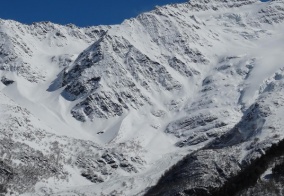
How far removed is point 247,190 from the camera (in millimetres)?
197875

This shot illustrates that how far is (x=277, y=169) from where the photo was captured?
196 metres

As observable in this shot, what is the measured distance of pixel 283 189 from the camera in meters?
188

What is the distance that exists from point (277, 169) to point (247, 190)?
9.38 m

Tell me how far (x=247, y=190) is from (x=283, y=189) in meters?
12.5

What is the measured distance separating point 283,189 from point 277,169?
9102 mm

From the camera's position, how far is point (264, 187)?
627ft
